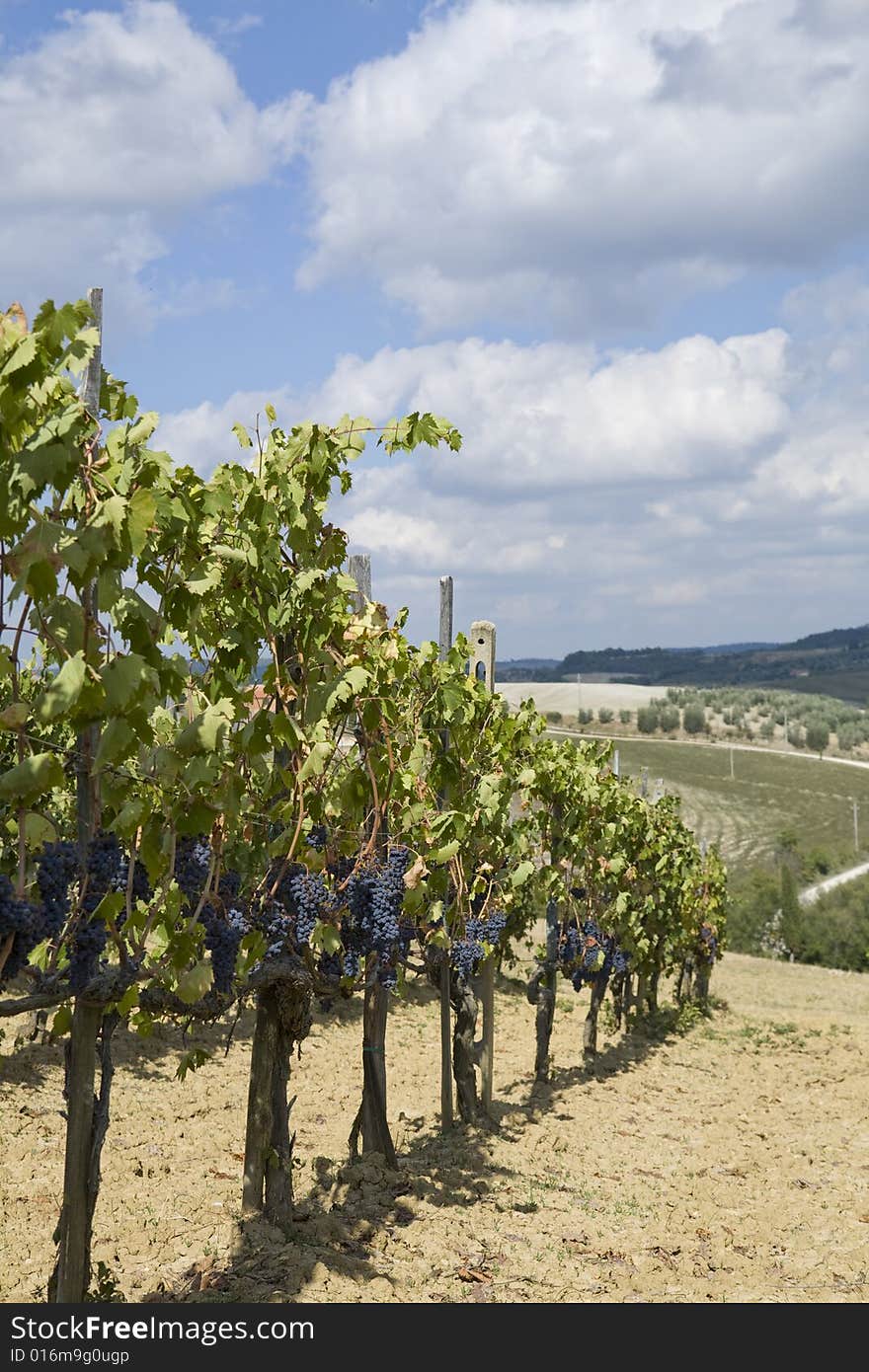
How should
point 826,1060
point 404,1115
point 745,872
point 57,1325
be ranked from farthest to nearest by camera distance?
point 745,872
point 826,1060
point 404,1115
point 57,1325

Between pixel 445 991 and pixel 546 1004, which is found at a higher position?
pixel 445 991

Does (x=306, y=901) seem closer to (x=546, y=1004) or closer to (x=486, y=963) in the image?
(x=486, y=963)

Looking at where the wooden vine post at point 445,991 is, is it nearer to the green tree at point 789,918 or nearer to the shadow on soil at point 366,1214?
the shadow on soil at point 366,1214

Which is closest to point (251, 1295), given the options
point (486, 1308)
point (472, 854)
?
point (486, 1308)

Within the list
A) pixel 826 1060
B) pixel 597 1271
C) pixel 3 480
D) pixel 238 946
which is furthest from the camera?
pixel 826 1060

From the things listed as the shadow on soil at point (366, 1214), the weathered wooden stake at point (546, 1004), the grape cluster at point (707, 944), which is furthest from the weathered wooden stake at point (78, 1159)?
the grape cluster at point (707, 944)

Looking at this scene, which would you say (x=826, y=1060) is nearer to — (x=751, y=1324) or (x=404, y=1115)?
(x=404, y=1115)

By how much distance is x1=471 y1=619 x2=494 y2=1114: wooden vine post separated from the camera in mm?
9383

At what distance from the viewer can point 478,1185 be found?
7.53 metres

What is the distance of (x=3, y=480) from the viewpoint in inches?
112

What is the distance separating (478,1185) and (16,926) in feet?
16.7

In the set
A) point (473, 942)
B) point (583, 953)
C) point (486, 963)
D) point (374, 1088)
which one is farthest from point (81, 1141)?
point (583, 953)

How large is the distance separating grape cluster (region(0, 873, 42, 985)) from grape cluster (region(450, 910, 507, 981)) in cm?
494

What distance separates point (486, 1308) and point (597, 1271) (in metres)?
1.20
